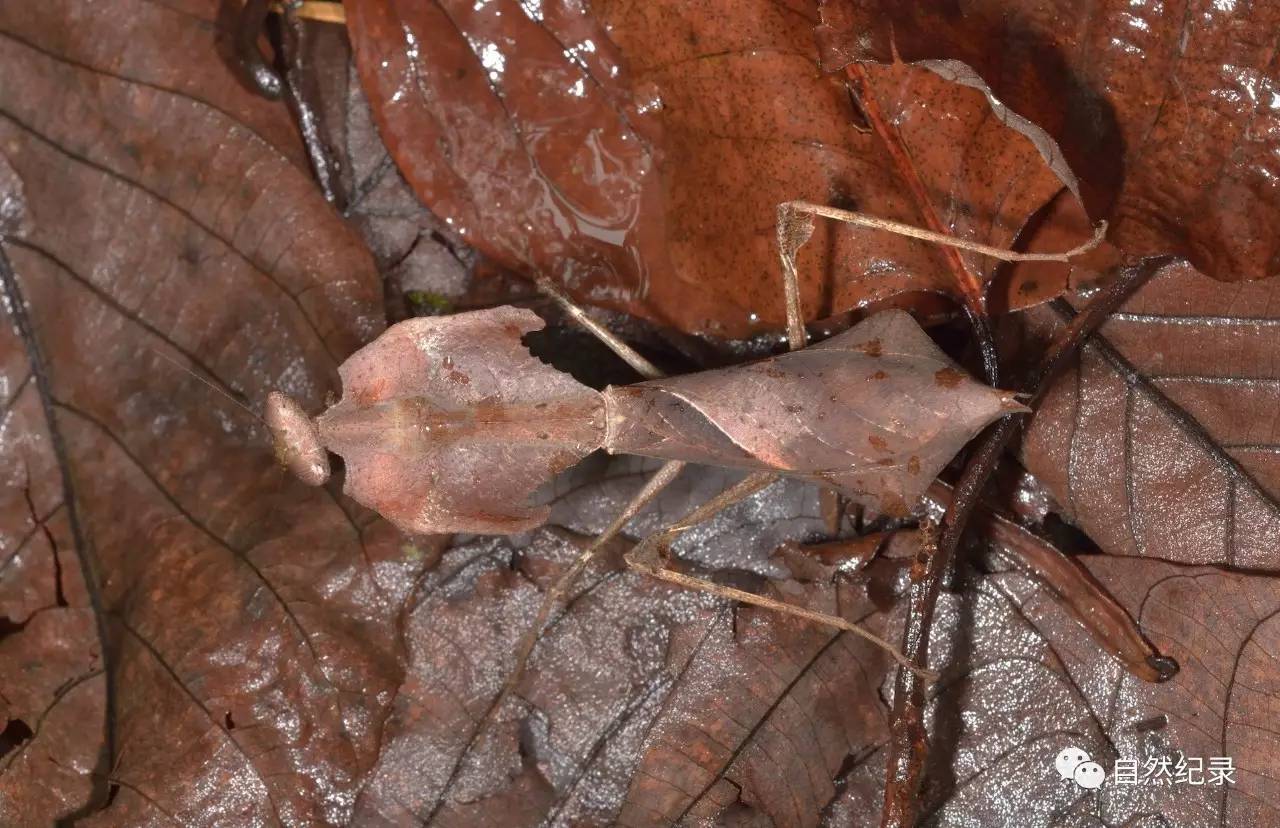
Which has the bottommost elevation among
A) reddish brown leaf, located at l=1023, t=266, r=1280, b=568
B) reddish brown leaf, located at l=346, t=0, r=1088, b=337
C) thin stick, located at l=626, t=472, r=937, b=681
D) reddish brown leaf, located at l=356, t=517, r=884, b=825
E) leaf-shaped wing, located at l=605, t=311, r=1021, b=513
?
reddish brown leaf, located at l=356, t=517, r=884, b=825

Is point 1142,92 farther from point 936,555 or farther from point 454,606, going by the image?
point 454,606

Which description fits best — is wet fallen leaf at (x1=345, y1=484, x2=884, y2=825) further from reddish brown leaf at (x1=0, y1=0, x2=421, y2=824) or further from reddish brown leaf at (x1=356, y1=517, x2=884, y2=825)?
reddish brown leaf at (x1=0, y1=0, x2=421, y2=824)

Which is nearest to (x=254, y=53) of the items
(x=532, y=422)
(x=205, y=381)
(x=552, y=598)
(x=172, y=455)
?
(x=205, y=381)

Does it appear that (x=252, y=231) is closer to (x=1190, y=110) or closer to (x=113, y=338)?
(x=113, y=338)

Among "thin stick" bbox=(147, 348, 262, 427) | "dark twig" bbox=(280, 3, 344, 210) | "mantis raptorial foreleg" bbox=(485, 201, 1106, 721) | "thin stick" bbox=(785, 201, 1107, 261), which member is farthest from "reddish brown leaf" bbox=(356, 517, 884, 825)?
"dark twig" bbox=(280, 3, 344, 210)

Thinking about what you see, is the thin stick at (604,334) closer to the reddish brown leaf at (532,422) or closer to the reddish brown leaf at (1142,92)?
the reddish brown leaf at (532,422)

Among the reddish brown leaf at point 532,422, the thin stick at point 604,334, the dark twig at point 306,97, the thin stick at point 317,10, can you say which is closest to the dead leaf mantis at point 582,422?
the reddish brown leaf at point 532,422

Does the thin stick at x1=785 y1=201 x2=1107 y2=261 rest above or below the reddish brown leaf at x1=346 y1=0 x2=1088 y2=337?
below
